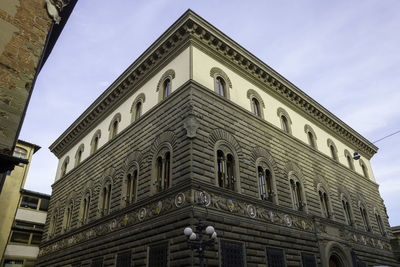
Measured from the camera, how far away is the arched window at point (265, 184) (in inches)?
548

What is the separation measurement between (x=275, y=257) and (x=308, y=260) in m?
2.50

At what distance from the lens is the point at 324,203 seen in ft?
58.4

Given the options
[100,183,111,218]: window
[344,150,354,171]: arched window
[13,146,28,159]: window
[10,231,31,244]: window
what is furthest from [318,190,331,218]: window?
[13,146,28,159]: window

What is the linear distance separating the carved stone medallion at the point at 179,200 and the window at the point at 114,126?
857cm

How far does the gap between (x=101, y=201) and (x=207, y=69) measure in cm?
914

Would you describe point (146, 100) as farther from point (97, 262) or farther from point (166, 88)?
point (97, 262)

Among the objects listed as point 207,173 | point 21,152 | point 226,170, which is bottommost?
point 207,173

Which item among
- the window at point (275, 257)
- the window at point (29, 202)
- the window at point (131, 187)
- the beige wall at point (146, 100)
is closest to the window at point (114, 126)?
the beige wall at point (146, 100)

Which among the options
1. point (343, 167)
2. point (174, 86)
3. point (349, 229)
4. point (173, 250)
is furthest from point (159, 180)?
point (343, 167)

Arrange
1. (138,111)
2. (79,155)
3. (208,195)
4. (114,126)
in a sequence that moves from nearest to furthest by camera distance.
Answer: (208,195) < (138,111) < (114,126) < (79,155)

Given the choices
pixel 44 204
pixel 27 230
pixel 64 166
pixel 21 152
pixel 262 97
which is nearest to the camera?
pixel 262 97

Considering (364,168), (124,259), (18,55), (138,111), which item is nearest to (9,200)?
(138,111)

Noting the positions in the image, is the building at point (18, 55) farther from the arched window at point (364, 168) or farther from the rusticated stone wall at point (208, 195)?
the arched window at point (364, 168)

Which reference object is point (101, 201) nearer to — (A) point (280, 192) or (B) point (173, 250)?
(B) point (173, 250)
